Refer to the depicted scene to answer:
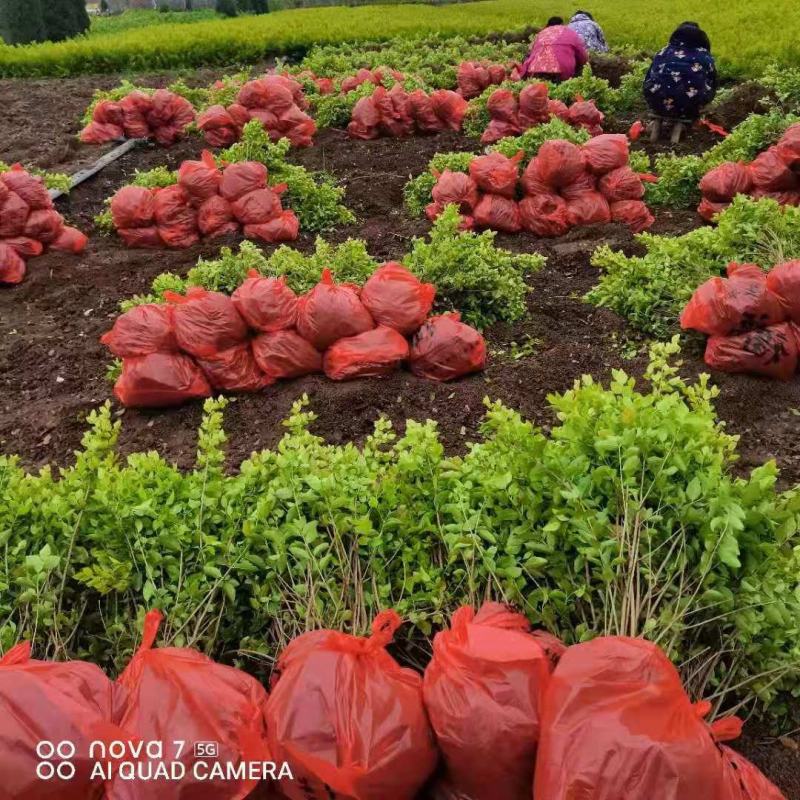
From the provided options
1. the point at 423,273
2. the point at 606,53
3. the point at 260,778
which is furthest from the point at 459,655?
the point at 606,53

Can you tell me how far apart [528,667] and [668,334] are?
354 cm

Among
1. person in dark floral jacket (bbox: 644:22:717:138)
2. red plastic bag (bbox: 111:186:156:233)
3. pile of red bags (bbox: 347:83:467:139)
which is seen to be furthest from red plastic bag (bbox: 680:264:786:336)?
pile of red bags (bbox: 347:83:467:139)

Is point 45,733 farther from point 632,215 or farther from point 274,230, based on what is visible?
point 632,215

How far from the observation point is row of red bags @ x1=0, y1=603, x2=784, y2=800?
1846 millimetres

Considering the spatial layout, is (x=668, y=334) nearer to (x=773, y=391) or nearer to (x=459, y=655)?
(x=773, y=391)

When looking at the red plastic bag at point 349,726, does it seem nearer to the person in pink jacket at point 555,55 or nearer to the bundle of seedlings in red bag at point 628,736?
the bundle of seedlings in red bag at point 628,736

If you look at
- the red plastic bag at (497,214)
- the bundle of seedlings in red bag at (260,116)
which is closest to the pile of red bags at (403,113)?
the bundle of seedlings in red bag at (260,116)

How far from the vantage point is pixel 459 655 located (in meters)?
2.07

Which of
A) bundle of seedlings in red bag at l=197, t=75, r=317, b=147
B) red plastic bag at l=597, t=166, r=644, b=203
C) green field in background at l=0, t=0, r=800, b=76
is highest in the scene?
green field in background at l=0, t=0, r=800, b=76

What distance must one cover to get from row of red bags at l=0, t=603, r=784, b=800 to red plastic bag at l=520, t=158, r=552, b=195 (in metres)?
5.56

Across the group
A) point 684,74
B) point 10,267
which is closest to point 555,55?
point 684,74

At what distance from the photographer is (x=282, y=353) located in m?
4.59

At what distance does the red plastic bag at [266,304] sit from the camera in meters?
4.53

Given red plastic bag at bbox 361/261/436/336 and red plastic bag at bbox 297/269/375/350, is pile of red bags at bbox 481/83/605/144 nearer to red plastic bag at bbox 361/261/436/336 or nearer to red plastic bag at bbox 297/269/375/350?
red plastic bag at bbox 361/261/436/336
